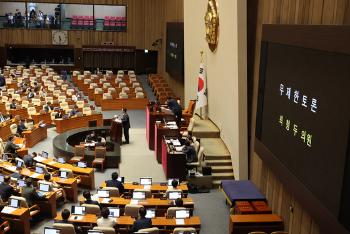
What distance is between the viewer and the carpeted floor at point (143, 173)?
11.3 metres

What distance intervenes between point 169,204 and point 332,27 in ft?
19.5

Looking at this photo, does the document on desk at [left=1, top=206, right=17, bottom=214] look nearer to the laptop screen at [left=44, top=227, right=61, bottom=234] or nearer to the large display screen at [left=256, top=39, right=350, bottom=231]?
the laptop screen at [left=44, top=227, right=61, bottom=234]

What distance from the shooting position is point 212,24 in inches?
609

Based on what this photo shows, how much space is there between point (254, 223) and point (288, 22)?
14.3ft

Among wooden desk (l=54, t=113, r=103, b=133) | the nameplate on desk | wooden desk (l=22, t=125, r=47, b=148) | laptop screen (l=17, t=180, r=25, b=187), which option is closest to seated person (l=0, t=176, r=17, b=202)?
laptop screen (l=17, t=180, r=25, b=187)

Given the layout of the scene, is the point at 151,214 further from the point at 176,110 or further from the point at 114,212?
the point at 176,110

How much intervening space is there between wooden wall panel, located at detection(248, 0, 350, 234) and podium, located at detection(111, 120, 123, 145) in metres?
6.09

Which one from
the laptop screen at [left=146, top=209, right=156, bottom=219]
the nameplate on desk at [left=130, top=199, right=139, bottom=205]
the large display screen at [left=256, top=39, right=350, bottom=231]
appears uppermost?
the large display screen at [left=256, top=39, right=350, bottom=231]

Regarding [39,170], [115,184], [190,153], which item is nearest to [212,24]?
[190,153]

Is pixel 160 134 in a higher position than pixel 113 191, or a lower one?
higher

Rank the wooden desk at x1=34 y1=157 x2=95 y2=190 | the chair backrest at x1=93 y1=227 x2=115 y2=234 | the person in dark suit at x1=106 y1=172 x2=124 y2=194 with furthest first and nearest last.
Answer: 1. the wooden desk at x1=34 y1=157 x2=95 y2=190
2. the person in dark suit at x1=106 y1=172 x2=124 y2=194
3. the chair backrest at x1=93 y1=227 x2=115 y2=234

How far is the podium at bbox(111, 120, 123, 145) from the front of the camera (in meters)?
17.3

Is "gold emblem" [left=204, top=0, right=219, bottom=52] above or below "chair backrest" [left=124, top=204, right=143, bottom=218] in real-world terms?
above

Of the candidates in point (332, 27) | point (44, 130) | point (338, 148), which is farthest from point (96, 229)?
point (44, 130)
